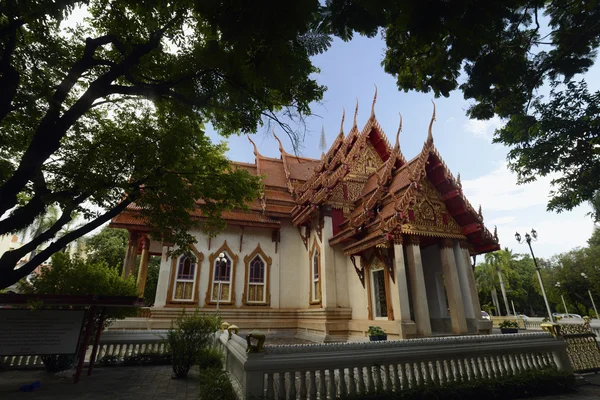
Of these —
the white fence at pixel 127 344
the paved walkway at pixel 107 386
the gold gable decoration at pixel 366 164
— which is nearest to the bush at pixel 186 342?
the paved walkway at pixel 107 386

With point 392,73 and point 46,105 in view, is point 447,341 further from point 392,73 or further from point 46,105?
point 46,105

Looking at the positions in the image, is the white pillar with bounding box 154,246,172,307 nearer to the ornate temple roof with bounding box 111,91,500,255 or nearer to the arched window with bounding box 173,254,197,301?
the arched window with bounding box 173,254,197,301

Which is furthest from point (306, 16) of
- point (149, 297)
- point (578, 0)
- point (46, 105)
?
point (149, 297)

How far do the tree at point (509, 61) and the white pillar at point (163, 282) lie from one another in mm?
11234

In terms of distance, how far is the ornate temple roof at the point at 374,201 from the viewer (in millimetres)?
9945

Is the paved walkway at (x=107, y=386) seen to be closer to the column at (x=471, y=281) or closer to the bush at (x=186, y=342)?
the bush at (x=186, y=342)

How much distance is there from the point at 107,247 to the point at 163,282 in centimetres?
1869

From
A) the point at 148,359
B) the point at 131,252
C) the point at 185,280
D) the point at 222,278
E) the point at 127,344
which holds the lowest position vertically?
the point at 148,359

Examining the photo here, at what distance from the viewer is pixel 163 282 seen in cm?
1242

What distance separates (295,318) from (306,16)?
12.9 m

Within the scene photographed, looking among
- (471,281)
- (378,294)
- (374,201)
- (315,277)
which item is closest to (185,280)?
(315,277)

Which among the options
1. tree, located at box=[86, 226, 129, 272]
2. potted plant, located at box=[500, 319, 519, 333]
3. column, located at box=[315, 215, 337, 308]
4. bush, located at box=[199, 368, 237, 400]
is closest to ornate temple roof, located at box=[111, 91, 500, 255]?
column, located at box=[315, 215, 337, 308]

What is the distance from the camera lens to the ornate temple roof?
995 cm

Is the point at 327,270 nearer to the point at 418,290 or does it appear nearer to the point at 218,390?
the point at 418,290
